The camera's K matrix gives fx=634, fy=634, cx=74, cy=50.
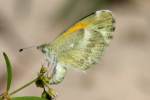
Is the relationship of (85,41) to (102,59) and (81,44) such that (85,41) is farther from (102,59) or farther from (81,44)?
(102,59)

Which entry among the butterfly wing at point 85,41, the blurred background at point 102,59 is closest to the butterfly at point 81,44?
the butterfly wing at point 85,41

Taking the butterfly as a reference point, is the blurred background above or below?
below

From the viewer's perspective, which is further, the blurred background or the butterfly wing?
the blurred background

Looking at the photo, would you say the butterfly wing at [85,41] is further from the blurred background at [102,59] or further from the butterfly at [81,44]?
the blurred background at [102,59]

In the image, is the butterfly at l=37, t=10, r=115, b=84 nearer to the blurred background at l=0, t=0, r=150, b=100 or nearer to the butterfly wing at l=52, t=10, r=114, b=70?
the butterfly wing at l=52, t=10, r=114, b=70

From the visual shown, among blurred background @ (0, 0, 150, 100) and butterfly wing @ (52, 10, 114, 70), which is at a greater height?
butterfly wing @ (52, 10, 114, 70)

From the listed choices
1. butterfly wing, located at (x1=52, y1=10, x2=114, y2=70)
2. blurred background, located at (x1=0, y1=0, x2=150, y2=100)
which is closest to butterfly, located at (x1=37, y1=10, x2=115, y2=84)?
butterfly wing, located at (x1=52, y1=10, x2=114, y2=70)
